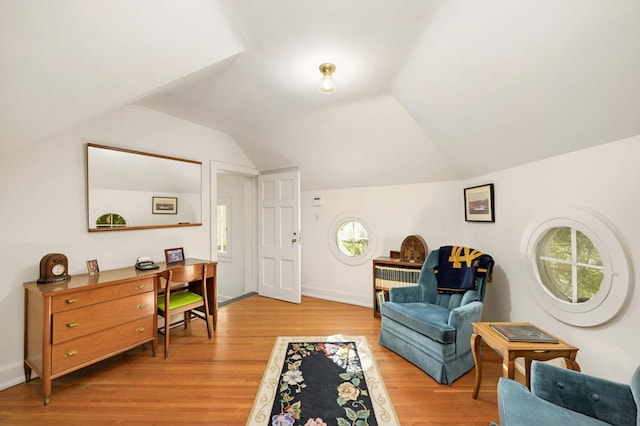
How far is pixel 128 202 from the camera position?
2.57 metres

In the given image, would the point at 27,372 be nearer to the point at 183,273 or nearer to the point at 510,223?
the point at 183,273

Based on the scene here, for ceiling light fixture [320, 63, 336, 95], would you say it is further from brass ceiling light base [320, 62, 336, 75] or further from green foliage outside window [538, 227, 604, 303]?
green foliage outside window [538, 227, 604, 303]

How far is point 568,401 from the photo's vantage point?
1164 millimetres

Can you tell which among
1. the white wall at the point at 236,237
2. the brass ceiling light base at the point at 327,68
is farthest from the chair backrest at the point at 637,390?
the white wall at the point at 236,237

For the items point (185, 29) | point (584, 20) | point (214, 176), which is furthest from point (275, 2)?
point (214, 176)

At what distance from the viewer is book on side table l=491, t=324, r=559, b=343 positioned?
4.96 feet

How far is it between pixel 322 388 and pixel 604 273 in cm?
189

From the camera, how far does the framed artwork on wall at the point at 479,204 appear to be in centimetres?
249

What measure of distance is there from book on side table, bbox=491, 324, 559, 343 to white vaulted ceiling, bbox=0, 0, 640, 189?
1194 mm

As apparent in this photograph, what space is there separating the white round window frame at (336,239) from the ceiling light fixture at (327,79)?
84.8 inches

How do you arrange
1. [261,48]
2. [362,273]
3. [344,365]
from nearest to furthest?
1. [261,48]
2. [344,365]
3. [362,273]

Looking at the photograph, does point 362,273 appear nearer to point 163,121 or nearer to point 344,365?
point 344,365

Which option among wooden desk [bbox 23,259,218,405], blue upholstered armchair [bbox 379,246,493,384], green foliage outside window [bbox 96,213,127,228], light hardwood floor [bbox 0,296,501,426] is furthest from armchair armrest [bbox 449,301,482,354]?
green foliage outside window [bbox 96,213,127,228]

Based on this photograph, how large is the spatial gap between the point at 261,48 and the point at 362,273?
119 inches
